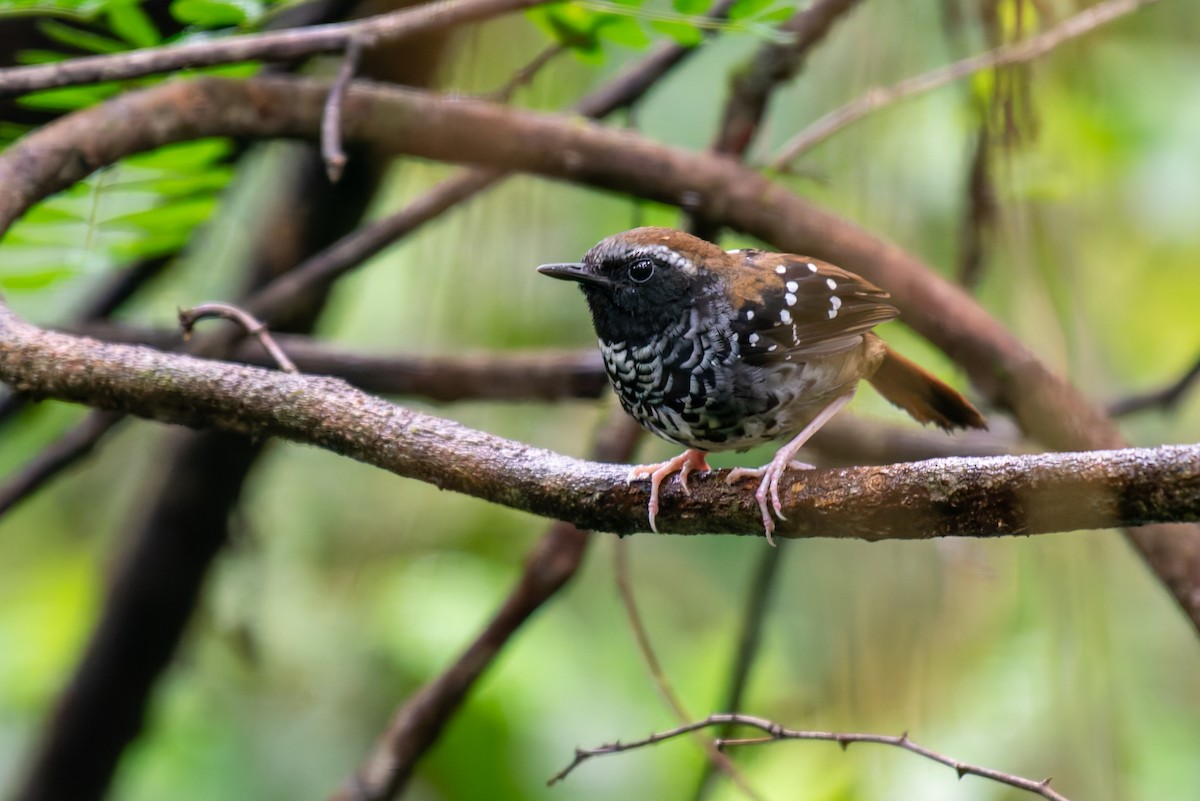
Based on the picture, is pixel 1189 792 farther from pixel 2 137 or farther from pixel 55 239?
pixel 2 137

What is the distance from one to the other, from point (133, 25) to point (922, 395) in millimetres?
2669

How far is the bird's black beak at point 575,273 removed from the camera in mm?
2500

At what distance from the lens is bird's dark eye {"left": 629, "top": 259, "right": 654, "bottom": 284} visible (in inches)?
105

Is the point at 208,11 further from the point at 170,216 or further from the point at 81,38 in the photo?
the point at 170,216

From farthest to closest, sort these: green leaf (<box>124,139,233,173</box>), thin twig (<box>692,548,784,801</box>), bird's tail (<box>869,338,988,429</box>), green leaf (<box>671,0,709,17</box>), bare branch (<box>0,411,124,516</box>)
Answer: bare branch (<box>0,411,124,516</box>), thin twig (<box>692,548,784,801</box>), green leaf (<box>124,139,233,173</box>), green leaf (<box>671,0,709,17</box>), bird's tail (<box>869,338,988,429</box>)

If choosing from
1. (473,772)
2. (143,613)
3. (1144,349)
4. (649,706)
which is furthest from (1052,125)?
(143,613)

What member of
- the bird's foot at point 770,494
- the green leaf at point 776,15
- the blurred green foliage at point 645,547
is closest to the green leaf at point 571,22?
the blurred green foliage at point 645,547

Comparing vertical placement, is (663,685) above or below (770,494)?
below

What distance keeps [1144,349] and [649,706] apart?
3.02m

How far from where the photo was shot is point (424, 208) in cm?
407

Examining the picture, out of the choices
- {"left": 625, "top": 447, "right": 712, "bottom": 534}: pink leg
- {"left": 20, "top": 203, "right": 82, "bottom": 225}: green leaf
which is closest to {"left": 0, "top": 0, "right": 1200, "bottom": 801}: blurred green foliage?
{"left": 20, "top": 203, "right": 82, "bottom": 225}: green leaf

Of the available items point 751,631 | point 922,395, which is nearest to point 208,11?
point 922,395

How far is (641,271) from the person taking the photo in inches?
105

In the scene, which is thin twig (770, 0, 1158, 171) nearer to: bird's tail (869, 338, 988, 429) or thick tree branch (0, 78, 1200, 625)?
thick tree branch (0, 78, 1200, 625)
